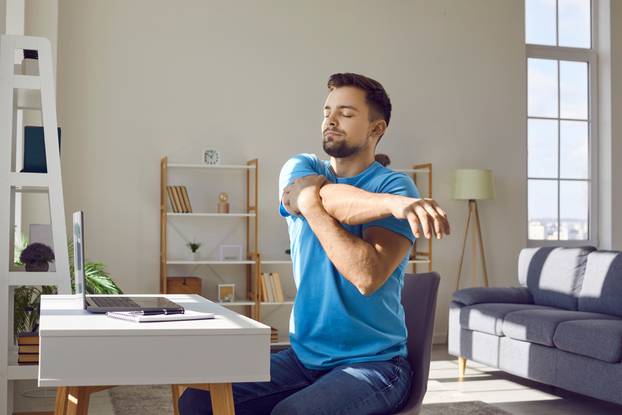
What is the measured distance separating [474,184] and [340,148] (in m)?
5.07

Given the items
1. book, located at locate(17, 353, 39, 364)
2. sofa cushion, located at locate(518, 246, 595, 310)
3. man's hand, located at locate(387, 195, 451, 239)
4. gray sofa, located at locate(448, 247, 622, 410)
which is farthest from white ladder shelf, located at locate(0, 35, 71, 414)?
sofa cushion, located at locate(518, 246, 595, 310)

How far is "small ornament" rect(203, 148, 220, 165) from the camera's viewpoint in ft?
21.5

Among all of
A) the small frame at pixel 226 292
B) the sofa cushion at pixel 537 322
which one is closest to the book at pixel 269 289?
the small frame at pixel 226 292

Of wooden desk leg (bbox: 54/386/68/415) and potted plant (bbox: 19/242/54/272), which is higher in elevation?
potted plant (bbox: 19/242/54/272)

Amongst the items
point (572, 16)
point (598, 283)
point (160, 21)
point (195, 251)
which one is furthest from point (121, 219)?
point (572, 16)

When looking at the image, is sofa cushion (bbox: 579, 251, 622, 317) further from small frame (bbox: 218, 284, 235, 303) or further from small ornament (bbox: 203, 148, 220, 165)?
small ornament (bbox: 203, 148, 220, 165)

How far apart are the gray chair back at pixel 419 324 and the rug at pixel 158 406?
7.32ft

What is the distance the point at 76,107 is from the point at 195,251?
56.9 inches

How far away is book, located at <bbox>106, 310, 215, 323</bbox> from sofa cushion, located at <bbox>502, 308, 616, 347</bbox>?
3.32 m

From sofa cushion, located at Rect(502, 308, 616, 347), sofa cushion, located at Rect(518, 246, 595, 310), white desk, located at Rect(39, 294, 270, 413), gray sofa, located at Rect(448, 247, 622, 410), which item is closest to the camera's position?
white desk, located at Rect(39, 294, 270, 413)

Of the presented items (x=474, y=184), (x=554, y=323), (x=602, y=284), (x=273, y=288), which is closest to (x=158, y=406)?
(x=273, y=288)

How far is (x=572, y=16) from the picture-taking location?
26.4 feet

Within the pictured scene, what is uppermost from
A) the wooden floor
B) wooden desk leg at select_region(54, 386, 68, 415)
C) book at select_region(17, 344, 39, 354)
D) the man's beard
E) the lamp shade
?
the lamp shade

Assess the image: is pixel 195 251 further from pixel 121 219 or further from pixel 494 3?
pixel 494 3
